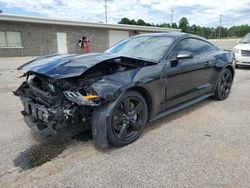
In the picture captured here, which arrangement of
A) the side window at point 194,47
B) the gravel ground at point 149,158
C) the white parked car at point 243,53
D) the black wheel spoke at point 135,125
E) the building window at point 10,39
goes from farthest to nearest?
the building window at point 10,39 → the white parked car at point 243,53 → the side window at point 194,47 → the black wheel spoke at point 135,125 → the gravel ground at point 149,158

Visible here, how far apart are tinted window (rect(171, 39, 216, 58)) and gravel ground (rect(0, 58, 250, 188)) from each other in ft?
4.10

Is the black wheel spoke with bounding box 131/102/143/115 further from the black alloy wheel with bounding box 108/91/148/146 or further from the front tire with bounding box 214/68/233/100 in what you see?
the front tire with bounding box 214/68/233/100

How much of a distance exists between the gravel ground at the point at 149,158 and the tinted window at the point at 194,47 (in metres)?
1.25

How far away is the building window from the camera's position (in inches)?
722

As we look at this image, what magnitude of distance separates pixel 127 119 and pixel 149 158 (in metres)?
0.62

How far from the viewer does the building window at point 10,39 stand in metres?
18.3

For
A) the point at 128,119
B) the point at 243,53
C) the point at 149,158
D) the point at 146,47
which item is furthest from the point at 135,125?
the point at 243,53

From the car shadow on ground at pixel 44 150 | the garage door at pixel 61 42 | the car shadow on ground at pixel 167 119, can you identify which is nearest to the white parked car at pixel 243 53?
the car shadow on ground at pixel 167 119

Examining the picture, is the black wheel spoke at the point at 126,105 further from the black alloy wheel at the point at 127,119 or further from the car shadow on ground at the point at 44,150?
the car shadow on ground at the point at 44,150

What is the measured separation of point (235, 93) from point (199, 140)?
3.49 meters

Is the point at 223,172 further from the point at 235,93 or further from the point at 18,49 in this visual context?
the point at 18,49

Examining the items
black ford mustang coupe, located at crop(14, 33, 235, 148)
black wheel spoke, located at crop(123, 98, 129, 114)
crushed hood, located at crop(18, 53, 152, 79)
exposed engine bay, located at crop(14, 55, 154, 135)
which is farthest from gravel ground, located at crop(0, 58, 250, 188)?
crushed hood, located at crop(18, 53, 152, 79)

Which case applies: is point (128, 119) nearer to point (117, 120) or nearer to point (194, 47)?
point (117, 120)

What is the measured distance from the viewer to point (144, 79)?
3.39 meters
